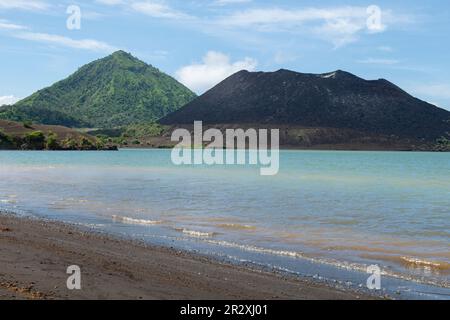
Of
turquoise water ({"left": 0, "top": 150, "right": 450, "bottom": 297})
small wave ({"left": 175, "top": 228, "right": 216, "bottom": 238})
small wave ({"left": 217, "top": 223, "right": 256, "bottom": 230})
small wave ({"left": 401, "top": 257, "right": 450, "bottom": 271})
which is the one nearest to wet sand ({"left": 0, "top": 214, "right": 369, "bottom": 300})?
turquoise water ({"left": 0, "top": 150, "right": 450, "bottom": 297})

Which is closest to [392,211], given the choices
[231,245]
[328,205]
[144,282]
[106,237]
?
[328,205]

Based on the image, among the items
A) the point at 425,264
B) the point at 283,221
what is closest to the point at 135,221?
the point at 283,221

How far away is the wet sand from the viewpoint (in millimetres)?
9438

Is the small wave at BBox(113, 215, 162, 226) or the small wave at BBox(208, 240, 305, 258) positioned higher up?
the small wave at BBox(113, 215, 162, 226)

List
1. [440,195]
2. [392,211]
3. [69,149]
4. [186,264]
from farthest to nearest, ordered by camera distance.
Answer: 1. [69,149]
2. [440,195]
3. [392,211]
4. [186,264]

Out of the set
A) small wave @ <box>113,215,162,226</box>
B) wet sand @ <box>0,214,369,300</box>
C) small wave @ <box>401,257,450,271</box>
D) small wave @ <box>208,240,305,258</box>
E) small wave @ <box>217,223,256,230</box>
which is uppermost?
wet sand @ <box>0,214,369,300</box>

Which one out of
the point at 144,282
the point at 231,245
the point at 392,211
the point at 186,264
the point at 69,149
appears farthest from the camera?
the point at 69,149

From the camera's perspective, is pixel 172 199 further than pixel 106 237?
Yes

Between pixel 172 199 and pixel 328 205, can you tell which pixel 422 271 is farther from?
pixel 172 199

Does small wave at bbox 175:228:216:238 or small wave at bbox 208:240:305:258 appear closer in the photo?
small wave at bbox 208:240:305:258

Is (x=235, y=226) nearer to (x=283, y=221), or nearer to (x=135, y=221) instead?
(x=283, y=221)

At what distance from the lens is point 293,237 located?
18016 mm

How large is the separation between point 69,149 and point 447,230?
14857cm

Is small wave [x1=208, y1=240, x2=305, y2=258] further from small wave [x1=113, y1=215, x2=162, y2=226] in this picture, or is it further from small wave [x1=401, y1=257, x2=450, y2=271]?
small wave [x1=113, y1=215, x2=162, y2=226]
